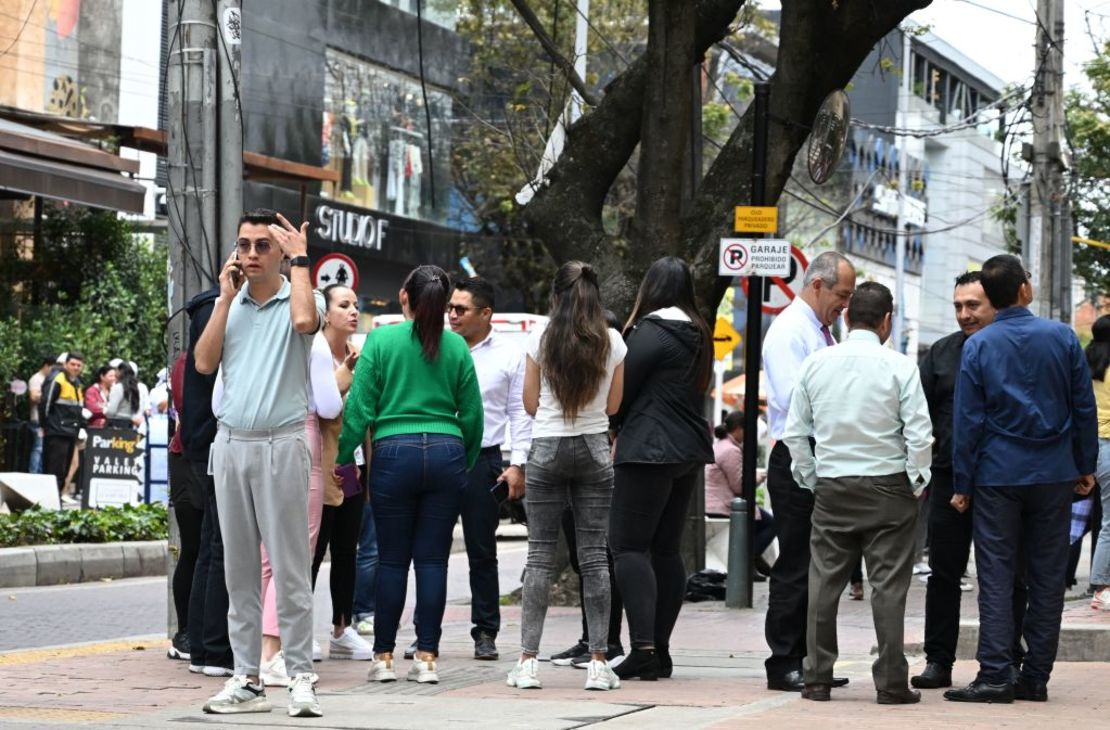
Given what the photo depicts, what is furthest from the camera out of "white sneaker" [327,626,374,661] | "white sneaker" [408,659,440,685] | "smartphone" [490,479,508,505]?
"white sneaker" [327,626,374,661]

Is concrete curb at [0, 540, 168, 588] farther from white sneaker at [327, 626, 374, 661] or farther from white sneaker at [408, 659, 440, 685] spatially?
white sneaker at [408, 659, 440, 685]

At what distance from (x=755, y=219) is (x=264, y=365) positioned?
20.0 feet

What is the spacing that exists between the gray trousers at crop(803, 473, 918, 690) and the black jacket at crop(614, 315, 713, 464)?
A: 0.81 metres

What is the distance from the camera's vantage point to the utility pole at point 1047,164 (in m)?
24.0

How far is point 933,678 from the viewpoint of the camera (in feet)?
28.1

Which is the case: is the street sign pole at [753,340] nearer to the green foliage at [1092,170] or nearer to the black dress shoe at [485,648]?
the black dress shoe at [485,648]

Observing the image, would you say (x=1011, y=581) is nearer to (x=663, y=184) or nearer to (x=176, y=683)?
(x=176, y=683)

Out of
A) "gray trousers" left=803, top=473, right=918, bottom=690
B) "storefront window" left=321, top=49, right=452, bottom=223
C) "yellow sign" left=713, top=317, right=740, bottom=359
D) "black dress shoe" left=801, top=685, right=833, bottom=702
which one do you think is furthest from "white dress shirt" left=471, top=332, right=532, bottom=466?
"storefront window" left=321, top=49, right=452, bottom=223

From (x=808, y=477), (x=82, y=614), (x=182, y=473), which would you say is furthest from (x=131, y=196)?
(x=808, y=477)

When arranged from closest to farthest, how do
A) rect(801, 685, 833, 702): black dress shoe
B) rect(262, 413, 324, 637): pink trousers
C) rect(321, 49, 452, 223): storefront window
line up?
rect(801, 685, 833, 702): black dress shoe
rect(262, 413, 324, 637): pink trousers
rect(321, 49, 452, 223): storefront window

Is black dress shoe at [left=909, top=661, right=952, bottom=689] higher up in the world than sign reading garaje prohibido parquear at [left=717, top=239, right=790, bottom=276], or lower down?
lower down

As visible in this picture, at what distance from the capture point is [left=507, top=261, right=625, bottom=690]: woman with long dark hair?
332 inches

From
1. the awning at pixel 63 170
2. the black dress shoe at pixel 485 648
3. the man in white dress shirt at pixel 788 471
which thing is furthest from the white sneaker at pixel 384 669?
the awning at pixel 63 170

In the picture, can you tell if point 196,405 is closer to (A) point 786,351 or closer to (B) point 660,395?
(B) point 660,395
